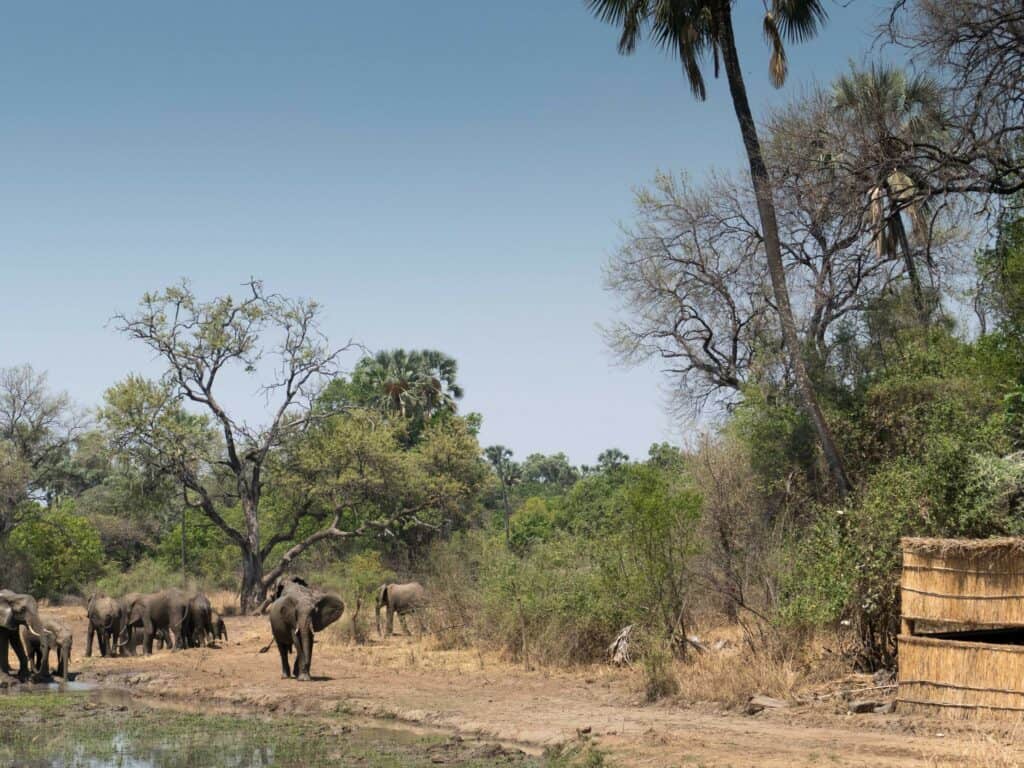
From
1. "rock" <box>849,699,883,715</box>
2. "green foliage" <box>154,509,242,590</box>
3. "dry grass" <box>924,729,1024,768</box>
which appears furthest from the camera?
"green foliage" <box>154,509,242,590</box>

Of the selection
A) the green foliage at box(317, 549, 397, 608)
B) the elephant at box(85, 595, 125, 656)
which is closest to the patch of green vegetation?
the elephant at box(85, 595, 125, 656)

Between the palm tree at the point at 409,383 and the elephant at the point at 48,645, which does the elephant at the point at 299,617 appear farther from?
the palm tree at the point at 409,383

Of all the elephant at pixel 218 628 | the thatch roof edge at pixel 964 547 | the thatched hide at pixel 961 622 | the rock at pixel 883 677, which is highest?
the thatch roof edge at pixel 964 547

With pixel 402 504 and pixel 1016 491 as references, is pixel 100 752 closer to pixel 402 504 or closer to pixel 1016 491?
pixel 1016 491

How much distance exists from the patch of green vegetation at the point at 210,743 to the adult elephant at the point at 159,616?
817 centimetres

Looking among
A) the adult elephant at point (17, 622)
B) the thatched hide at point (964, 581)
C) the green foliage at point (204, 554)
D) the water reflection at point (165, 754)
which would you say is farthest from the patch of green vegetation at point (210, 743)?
the green foliage at point (204, 554)

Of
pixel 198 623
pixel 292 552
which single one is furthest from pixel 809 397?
pixel 292 552

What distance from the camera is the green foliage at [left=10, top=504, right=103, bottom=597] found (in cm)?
4253

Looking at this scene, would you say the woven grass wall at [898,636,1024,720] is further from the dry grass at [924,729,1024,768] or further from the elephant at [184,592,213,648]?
the elephant at [184,592,213,648]

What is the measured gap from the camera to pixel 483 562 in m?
23.2

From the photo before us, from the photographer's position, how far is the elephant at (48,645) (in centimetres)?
2150

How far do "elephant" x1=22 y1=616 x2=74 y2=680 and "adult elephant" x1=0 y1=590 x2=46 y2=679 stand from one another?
0.46 feet

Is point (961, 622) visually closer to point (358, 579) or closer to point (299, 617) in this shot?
point (299, 617)

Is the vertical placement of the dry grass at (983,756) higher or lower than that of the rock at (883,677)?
lower
